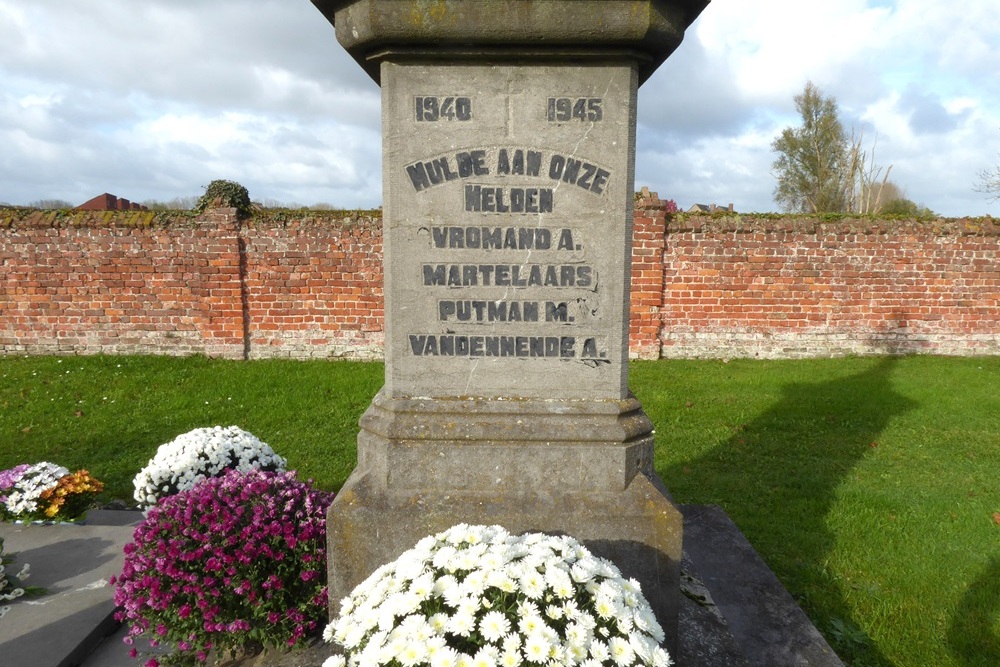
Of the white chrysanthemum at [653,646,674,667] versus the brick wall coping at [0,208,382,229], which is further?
the brick wall coping at [0,208,382,229]

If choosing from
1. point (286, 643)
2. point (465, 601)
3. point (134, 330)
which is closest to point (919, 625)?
point (465, 601)

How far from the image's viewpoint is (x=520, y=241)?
93.6 inches

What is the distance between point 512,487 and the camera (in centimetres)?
242

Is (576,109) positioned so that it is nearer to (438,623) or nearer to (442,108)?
(442,108)

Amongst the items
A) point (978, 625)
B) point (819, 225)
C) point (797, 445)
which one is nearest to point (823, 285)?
point (819, 225)

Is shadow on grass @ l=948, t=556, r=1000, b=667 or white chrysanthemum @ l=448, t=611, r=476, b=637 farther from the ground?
white chrysanthemum @ l=448, t=611, r=476, b=637

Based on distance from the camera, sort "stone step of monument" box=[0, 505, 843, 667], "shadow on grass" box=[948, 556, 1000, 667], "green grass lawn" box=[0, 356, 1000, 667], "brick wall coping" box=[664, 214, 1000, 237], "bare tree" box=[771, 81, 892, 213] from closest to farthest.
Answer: "stone step of monument" box=[0, 505, 843, 667]
"shadow on grass" box=[948, 556, 1000, 667]
"green grass lawn" box=[0, 356, 1000, 667]
"brick wall coping" box=[664, 214, 1000, 237]
"bare tree" box=[771, 81, 892, 213]

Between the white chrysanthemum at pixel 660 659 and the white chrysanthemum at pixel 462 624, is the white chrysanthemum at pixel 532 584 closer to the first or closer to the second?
the white chrysanthemum at pixel 462 624

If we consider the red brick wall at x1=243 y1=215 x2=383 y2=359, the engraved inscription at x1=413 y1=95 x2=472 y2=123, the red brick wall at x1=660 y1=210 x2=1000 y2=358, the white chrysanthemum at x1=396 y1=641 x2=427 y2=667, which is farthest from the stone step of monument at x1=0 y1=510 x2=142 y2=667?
the red brick wall at x1=660 y1=210 x2=1000 y2=358

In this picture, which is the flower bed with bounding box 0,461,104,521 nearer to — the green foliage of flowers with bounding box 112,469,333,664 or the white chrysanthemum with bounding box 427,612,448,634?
the green foliage of flowers with bounding box 112,469,333,664

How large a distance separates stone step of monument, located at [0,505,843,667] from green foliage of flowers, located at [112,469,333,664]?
17 centimetres

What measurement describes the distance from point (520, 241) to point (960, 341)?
9.60 metres

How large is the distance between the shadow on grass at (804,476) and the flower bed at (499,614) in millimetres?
1773

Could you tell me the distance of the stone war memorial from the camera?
7.60ft
